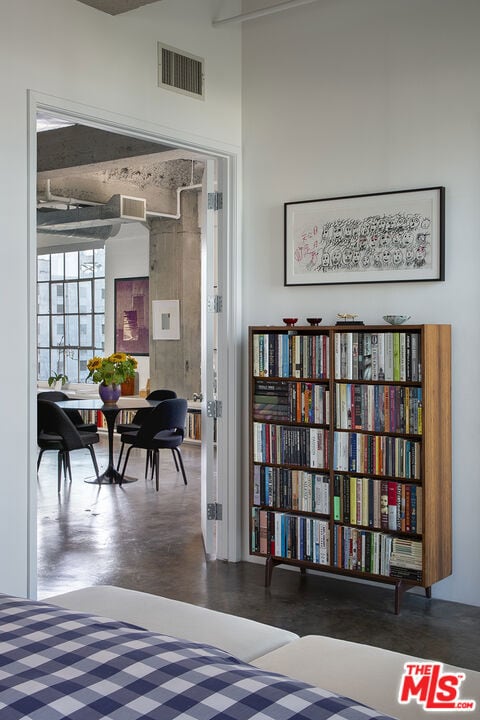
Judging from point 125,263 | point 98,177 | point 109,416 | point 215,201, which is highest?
point 98,177

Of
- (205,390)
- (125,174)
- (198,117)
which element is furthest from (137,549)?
(125,174)

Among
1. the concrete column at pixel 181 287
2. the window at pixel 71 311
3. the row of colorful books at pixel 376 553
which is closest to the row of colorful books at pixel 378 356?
the row of colorful books at pixel 376 553

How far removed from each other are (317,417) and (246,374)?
88 centimetres

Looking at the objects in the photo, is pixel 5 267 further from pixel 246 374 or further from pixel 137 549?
pixel 137 549

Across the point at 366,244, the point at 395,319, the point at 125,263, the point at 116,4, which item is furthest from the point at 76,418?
the point at 116,4

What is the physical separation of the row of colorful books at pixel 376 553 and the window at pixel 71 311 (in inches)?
390

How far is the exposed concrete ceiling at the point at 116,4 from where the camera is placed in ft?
14.3

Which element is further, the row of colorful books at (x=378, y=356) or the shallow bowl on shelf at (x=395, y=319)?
the shallow bowl on shelf at (x=395, y=319)

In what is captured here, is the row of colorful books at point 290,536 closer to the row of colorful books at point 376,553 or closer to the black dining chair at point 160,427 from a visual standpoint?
the row of colorful books at point 376,553

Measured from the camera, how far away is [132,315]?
13.5 metres

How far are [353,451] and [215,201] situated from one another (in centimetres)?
203

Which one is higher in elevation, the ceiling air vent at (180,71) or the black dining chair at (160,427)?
the ceiling air vent at (180,71)

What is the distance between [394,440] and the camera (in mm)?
4574

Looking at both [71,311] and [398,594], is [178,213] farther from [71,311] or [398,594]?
[398,594]
